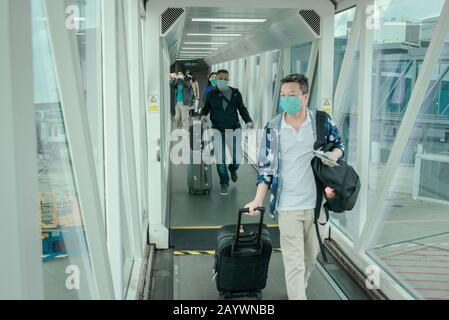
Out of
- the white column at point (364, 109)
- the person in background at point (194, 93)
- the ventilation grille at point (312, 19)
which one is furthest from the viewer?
the person in background at point (194, 93)

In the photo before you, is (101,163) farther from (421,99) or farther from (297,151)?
(421,99)

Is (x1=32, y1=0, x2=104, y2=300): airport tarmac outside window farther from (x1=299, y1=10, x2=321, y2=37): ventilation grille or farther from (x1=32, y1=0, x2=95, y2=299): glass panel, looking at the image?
(x1=299, y1=10, x2=321, y2=37): ventilation grille

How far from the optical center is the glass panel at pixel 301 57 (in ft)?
25.8

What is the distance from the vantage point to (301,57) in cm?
845

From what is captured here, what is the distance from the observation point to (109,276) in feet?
8.81

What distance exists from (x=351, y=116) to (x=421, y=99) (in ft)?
6.54

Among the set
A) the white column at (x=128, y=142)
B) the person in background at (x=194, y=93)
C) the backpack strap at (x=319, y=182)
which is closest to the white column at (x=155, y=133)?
the white column at (x=128, y=142)

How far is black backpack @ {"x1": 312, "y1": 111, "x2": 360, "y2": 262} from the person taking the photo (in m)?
3.87

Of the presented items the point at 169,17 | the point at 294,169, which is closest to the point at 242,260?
the point at 294,169

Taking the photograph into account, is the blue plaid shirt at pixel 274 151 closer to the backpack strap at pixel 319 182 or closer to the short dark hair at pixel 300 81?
the backpack strap at pixel 319 182

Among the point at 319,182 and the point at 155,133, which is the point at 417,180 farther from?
the point at 155,133

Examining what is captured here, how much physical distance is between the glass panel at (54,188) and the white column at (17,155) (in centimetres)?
27

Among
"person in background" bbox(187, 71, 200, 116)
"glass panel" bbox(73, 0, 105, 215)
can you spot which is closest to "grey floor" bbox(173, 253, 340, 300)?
"glass panel" bbox(73, 0, 105, 215)

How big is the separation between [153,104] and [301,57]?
341 centimetres
